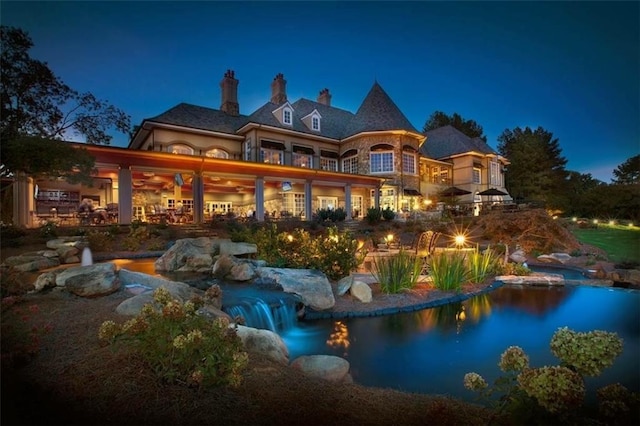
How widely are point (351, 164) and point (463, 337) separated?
21470 mm

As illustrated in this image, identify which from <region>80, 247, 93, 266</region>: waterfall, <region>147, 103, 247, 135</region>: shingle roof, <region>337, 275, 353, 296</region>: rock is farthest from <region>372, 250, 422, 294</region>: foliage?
<region>147, 103, 247, 135</region>: shingle roof

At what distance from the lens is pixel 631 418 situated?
2021mm

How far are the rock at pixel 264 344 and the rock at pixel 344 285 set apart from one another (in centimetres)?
321

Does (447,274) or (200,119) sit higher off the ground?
(200,119)

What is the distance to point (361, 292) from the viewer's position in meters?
7.23

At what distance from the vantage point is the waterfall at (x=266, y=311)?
5.66 metres

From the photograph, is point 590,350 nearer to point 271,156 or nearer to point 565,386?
point 565,386

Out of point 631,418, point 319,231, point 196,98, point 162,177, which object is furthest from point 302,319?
point 196,98

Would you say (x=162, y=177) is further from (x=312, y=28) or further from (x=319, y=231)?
(x=312, y=28)

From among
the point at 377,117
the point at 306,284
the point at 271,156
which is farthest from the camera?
the point at 377,117

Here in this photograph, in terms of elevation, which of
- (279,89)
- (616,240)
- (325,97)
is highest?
(325,97)

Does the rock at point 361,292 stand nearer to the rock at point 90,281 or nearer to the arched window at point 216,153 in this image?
the rock at point 90,281

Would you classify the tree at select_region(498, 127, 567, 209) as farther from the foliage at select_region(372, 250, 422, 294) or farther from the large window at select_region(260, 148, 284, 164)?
the foliage at select_region(372, 250, 422, 294)

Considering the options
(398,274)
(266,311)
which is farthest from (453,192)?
(266,311)
